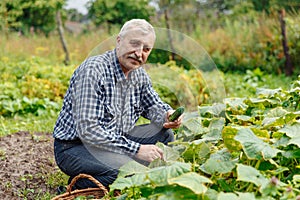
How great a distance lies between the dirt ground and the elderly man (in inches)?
17.4

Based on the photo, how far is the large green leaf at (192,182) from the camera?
6.07ft

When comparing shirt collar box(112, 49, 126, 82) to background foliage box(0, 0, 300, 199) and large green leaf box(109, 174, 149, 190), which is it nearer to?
background foliage box(0, 0, 300, 199)

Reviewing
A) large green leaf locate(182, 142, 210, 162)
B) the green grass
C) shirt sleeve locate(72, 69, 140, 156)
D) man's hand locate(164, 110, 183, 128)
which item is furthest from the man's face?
the green grass

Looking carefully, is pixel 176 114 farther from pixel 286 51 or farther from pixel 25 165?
pixel 286 51

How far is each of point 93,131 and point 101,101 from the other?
0.61ft

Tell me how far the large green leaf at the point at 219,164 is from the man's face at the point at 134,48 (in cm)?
100

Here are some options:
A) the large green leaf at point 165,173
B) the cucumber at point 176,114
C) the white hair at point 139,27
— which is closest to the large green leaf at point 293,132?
the large green leaf at point 165,173

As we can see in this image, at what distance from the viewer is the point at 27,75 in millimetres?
7531

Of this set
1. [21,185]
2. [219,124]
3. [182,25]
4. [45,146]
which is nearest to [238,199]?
[219,124]

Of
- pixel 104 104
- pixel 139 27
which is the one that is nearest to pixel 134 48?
pixel 139 27

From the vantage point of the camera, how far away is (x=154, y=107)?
3.52 metres

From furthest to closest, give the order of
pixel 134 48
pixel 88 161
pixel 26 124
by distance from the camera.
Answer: pixel 26 124 < pixel 88 161 < pixel 134 48

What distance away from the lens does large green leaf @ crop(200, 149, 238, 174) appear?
2.13m

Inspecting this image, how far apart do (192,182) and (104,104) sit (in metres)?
1.29
